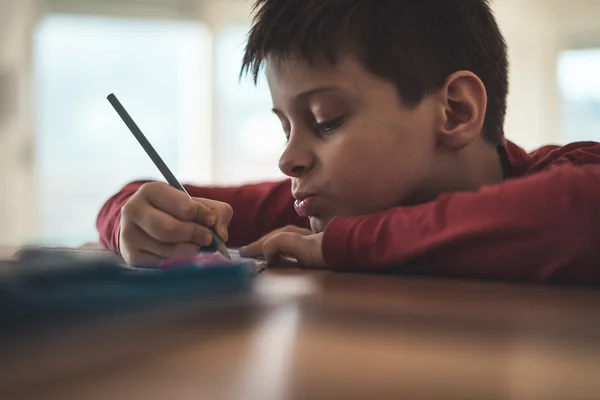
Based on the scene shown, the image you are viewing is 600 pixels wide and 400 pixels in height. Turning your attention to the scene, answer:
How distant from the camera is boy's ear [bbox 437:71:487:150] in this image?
0.76 m

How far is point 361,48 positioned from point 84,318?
548 mm

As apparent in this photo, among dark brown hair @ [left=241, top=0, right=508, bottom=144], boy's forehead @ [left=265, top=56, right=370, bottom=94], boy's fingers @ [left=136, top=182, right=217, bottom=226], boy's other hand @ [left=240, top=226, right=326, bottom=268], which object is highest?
dark brown hair @ [left=241, top=0, right=508, bottom=144]

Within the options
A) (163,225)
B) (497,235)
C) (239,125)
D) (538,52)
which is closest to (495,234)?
(497,235)

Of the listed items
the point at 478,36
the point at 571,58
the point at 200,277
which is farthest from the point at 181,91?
the point at 200,277

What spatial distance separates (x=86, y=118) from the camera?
2.93 metres

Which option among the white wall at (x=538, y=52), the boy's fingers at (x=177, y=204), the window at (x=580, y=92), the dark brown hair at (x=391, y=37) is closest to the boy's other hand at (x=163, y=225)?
the boy's fingers at (x=177, y=204)

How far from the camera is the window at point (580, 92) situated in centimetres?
287

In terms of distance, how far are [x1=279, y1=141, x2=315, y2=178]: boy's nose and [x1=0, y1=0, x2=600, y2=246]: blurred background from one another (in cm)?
222

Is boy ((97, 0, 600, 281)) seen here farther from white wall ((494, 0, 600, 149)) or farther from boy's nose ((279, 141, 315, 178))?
white wall ((494, 0, 600, 149))

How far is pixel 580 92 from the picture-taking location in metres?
2.89

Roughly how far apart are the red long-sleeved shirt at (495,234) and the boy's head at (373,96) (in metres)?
0.14

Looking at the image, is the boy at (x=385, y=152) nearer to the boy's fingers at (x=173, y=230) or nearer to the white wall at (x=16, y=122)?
the boy's fingers at (x=173, y=230)

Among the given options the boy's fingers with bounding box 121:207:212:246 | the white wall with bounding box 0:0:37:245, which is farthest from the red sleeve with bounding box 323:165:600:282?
the white wall with bounding box 0:0:37:245

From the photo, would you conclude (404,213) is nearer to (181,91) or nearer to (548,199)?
(548,199)
